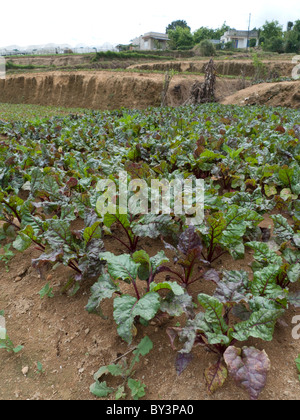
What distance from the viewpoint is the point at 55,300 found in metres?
2.08

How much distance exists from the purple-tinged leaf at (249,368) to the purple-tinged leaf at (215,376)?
82mm

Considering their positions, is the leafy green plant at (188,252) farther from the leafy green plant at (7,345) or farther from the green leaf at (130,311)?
the leafy green plant at (7,345)

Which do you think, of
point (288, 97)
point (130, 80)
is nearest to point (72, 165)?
point (288, 97)

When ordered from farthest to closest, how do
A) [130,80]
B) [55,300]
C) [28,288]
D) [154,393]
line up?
[130,80] → [28,288] → [55,300] → [154,393]

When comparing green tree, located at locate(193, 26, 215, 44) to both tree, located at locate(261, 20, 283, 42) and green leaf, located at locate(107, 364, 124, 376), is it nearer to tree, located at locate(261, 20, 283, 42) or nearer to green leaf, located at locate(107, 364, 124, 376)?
tree, located at locate(261, 20, 283, 42)

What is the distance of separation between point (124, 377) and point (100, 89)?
84.4ft

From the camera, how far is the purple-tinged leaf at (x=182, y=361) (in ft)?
4.84

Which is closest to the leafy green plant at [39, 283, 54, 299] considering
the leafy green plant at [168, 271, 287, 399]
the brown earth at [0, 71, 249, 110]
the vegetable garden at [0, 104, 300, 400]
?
the vegetable garden at [0, 104, 300, 400]

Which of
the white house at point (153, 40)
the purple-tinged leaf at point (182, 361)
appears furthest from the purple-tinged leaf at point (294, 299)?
the white house at point (153, 40)

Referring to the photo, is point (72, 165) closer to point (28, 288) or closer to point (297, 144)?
point (28, 288)

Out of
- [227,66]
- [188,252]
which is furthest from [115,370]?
[227,66]

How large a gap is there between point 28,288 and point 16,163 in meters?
2.50

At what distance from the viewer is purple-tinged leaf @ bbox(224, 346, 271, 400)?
4.30 feet

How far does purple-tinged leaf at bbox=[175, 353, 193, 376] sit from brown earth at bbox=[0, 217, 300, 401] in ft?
0.23
